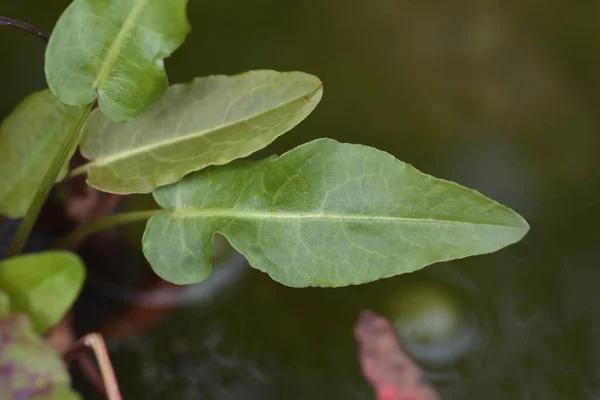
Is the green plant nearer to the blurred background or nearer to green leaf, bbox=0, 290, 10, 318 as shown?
green leaf, bbox=0, 290, 10, 318

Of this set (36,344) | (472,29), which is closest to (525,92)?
(472,29)

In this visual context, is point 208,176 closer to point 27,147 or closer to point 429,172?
point 27,147

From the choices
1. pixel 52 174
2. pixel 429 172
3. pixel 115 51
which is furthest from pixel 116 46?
pixel 429 172

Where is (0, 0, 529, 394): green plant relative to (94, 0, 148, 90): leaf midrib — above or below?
below

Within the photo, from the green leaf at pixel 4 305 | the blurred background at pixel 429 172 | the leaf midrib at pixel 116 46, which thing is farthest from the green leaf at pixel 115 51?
the blurred background at pixel 429 172

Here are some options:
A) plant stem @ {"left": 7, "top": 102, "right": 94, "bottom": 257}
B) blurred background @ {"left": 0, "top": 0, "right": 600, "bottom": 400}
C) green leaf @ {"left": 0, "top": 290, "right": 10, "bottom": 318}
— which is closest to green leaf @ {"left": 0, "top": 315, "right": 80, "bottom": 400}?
green leaf @ {"left": 0, "top": 290, "right": 10, "bottom": 318}

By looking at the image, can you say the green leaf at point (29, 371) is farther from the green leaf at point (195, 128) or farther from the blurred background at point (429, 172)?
the blurred background at point (429, 172)
